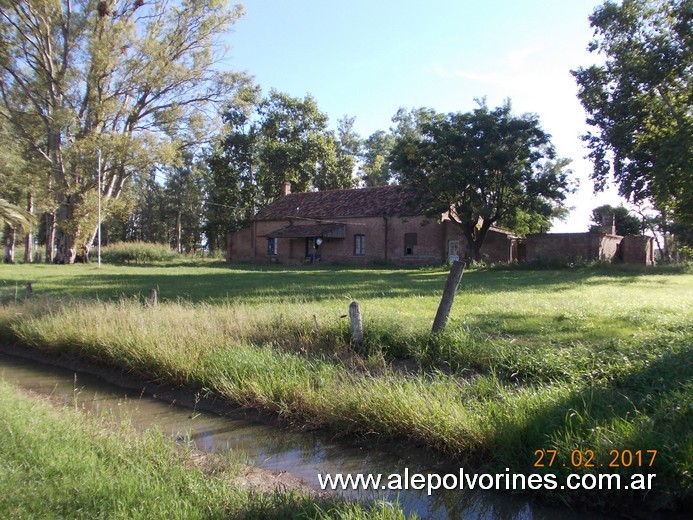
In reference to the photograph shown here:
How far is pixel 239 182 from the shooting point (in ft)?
185

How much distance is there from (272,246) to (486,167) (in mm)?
22813

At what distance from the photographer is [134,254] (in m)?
46.3

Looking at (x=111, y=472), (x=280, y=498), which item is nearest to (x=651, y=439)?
(x=280, y=498)

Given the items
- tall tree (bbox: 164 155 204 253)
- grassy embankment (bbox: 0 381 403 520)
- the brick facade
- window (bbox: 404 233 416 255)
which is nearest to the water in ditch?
grassy embankment (bbox: 0 381 403 520)

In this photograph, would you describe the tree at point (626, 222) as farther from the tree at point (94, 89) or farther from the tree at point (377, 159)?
the tree at point (94, 89)

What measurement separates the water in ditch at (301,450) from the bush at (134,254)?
39442 millimetres

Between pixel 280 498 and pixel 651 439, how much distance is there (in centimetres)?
313

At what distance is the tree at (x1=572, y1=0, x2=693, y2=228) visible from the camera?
2382cm

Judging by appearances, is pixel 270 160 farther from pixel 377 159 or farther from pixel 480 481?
pixel 480 481

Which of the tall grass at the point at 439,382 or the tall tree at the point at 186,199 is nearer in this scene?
the tall grass at the point at 439,382

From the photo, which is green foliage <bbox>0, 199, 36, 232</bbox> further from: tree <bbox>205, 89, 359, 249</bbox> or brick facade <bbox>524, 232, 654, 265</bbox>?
tree <bbox>205, 89, 359, 249</bbox>

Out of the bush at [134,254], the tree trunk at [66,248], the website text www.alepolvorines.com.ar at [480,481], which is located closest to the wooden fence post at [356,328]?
the website text www.alepolvorines.com.ar at [480,481]

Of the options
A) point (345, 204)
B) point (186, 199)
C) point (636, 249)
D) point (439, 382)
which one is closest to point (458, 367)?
point (439, 382)

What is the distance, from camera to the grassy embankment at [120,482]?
372cm
